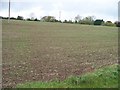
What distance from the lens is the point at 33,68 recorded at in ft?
38.6

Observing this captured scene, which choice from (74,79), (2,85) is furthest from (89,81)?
(2,85)

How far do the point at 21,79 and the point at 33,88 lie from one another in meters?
2.25

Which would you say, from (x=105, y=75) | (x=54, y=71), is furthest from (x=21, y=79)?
(x=105, y=75)

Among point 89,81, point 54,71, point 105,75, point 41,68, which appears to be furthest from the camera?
point 41,68

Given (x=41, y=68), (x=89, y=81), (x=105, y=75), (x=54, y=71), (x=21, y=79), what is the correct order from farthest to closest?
(x=41, y=68)
(x=54, y=71)
(x=21, y=79)
(x=105, y=75)
(x=89, y=81)

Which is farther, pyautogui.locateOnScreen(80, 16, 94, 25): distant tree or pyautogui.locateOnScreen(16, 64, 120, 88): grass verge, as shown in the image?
pyautogui.locateOnScreen(80, 16, 94, 25): distant tree

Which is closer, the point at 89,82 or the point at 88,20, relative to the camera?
the point at 89,82

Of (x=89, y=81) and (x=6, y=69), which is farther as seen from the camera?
(x=6, y=69)

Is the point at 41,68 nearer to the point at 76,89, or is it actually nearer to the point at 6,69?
the point at 6,69

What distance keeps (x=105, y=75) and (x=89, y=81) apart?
773 mm

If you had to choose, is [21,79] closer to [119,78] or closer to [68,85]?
[68,85]

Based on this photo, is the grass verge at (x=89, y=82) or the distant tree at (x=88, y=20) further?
the distant tree at (x=88, y=20)

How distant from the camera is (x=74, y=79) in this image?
26.6ft

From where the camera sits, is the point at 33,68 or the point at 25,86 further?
the point at 33,68
